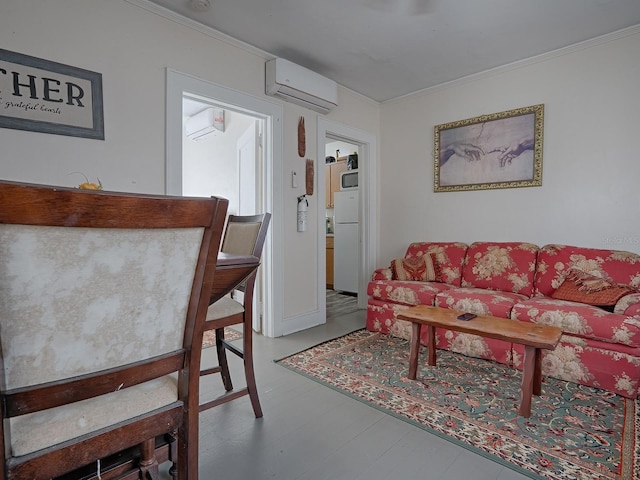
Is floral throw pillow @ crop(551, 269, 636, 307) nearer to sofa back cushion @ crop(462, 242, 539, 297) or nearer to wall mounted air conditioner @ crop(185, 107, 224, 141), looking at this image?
sofa back cushion @ crop(462, 242, 539, 297)

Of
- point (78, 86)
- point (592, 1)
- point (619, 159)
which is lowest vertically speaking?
point (619, 159)

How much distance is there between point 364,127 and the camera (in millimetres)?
4309

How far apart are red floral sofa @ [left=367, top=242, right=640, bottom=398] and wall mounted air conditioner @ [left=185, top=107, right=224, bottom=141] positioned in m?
2.78

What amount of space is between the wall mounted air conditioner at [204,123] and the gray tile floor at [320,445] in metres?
3.28

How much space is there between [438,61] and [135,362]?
3.63 m

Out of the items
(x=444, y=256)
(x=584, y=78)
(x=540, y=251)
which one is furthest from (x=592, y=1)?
(x=444, y=256)

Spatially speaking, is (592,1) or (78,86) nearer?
(78,86)

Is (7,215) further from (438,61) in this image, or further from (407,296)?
(438,61)

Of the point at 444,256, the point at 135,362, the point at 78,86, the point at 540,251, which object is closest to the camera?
the point at 135,362

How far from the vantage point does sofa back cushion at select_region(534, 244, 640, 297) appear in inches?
105

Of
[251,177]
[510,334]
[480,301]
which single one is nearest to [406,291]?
[480,301]

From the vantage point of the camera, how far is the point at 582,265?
2.86m

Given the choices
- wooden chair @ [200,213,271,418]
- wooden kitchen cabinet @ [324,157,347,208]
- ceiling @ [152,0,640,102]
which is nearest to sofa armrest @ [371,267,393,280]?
wooden chair @ [200,213,271,418]

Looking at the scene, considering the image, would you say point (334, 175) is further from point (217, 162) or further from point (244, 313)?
point (244, 313)
